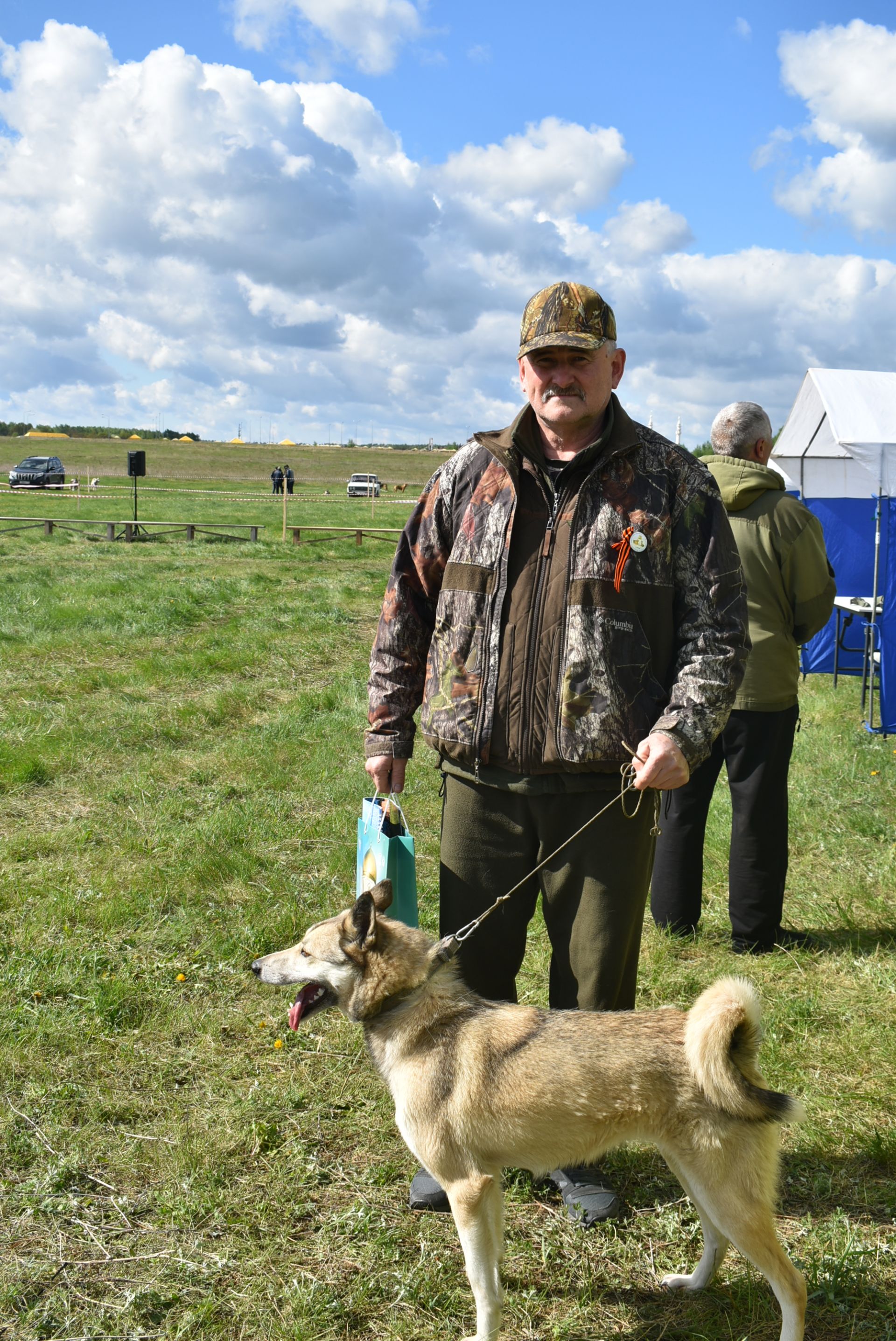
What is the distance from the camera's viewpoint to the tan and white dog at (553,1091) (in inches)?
89.5

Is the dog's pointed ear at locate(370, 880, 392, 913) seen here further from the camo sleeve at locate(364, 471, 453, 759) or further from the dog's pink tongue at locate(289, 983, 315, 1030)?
the camo sleeve at locate(364, 471, 453, 759)

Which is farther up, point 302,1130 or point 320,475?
point 320,475

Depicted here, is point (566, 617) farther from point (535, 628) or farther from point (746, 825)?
point (746, 825)

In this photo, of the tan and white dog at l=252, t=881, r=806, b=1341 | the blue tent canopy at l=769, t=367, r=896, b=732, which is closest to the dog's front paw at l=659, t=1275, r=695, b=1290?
the tan and white dog at l=252, t=881, r=806, b=1341

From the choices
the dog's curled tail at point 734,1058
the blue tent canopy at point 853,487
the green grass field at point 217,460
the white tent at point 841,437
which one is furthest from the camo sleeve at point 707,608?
the green grass field at point 217,460

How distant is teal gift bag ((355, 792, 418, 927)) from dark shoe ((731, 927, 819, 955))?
2237mm

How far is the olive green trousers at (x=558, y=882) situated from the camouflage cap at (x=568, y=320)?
1.22 metres

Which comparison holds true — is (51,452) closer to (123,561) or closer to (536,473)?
(123,561)

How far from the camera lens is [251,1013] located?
385cm

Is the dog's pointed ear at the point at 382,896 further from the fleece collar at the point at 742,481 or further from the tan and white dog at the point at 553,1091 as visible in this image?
the fleece collar at the point at 742,481

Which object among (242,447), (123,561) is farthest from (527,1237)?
(242,447)

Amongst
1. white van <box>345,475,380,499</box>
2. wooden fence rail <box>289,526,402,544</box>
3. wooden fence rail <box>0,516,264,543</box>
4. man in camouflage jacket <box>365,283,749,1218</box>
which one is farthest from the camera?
white van <box>345,475,380,499</box>

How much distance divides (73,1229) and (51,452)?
2850 inches

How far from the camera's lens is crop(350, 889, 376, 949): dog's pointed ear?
2.50 m
